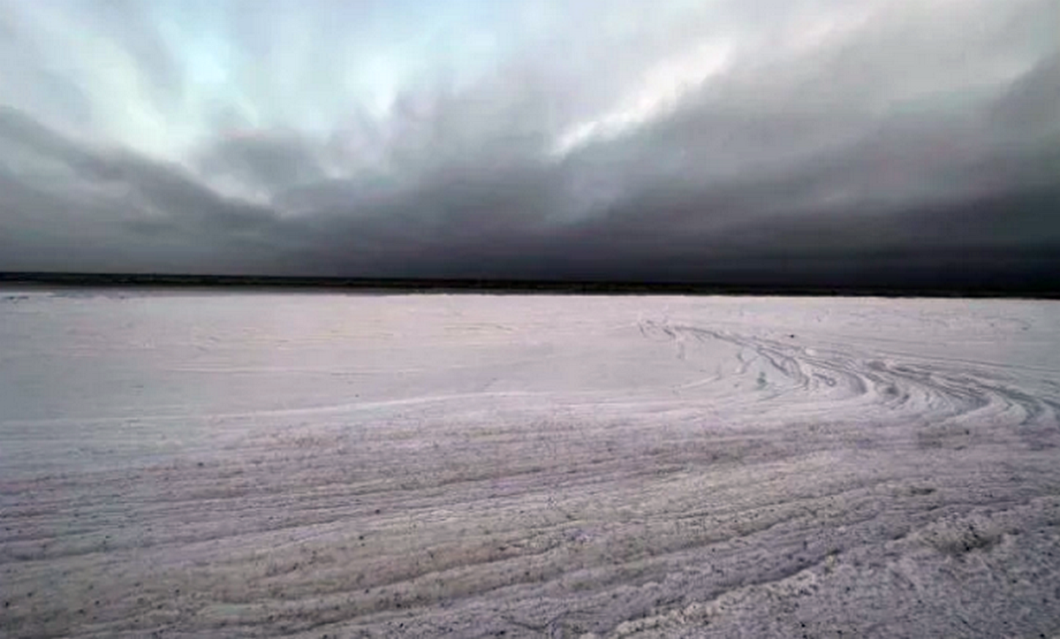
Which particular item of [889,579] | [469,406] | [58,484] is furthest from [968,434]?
[58,484]

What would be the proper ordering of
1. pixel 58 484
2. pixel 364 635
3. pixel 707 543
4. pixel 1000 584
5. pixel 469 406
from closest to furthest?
pixel 364 635 → pixel 1000 584 → pixel 707 543 → pixel 58 484 → pixel 469 406

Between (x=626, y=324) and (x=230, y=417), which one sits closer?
(x=230, y=417)

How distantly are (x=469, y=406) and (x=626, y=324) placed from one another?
37.5 ft

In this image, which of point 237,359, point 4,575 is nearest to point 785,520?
point 4,575

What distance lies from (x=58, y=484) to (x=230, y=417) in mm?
2021

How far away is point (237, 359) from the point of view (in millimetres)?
10164

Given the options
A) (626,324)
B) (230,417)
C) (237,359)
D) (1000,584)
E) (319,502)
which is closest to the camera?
(1000,584)

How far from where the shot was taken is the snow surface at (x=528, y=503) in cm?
272

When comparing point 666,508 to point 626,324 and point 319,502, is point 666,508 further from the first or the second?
point 626,324

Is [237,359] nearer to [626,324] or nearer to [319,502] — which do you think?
[319,502]

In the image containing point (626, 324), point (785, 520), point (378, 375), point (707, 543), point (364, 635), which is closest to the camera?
point (364, 635)

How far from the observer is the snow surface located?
2.72 metres

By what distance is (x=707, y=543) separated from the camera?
3354mm

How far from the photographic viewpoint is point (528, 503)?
12.9ft
